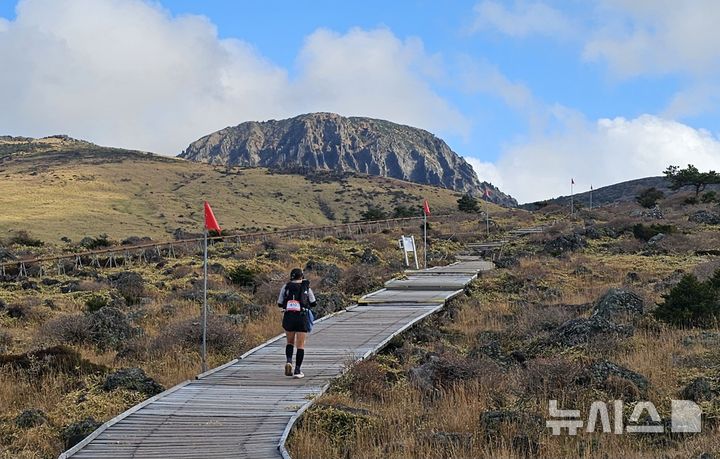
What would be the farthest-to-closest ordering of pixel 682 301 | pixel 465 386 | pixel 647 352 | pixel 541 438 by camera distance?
1. pixel 682 301
2. pixel 647 352
3. pixel 465 386
4. pixel 541 438

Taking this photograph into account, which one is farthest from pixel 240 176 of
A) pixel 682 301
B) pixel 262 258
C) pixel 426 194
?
pixel 682 301

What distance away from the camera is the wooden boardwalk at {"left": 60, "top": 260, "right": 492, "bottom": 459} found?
666cm

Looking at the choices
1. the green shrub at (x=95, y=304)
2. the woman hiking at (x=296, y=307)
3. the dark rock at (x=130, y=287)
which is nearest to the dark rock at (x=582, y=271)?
the dark rock at (x=130, y=287)

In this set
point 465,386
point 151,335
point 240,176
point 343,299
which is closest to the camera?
point 465,386

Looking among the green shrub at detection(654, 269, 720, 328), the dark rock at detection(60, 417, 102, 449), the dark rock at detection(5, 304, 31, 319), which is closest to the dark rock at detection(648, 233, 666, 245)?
the green shrub at detection(654, 269, 720, 328)

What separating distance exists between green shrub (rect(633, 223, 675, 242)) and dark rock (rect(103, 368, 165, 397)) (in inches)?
1101

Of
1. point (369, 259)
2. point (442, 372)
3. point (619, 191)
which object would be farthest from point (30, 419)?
point (619, 191)

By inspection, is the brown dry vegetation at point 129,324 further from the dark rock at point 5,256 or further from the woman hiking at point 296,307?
the dark rock at point 5,256

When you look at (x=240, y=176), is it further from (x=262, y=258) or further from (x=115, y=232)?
(x=262, y=258)

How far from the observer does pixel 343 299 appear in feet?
61.1

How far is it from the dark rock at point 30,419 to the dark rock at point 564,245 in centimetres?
2510

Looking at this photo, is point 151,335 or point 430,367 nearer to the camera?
point 430,367

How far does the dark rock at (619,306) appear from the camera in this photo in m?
13.5

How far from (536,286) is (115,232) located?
153 ft
